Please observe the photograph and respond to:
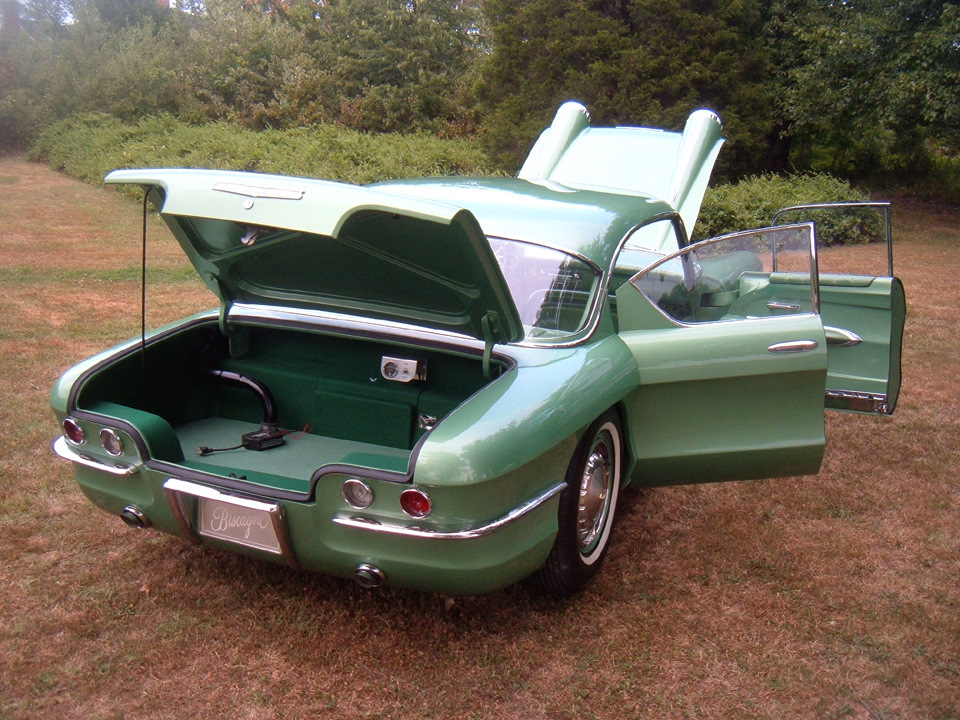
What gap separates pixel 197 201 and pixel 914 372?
5477 mm

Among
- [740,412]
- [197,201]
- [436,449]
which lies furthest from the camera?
[740,412]

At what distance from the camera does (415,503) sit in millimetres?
2578

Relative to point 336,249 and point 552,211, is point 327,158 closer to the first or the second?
point 552,211

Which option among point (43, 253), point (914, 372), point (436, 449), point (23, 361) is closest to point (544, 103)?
point (43, 253)

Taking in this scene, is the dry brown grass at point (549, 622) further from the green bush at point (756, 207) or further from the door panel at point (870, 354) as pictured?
the green bush at point (756, 207)

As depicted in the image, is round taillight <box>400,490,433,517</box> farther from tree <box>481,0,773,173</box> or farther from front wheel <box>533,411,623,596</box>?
tree <box>481,0,773,173</box>

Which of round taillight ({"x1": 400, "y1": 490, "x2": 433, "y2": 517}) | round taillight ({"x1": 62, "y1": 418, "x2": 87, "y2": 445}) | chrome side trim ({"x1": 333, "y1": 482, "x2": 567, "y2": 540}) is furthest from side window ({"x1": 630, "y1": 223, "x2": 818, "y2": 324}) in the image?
round taillight ({"x1": 62, "y1": 418, "x2": 87, "y2": 445})

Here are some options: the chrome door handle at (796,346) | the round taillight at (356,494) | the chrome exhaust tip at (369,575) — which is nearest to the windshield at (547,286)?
the chrome door handle at (796,346)

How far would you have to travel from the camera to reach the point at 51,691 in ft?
8.74

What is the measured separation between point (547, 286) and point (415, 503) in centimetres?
129

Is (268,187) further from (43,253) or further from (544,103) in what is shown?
(544,103)

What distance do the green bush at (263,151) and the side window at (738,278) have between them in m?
10.9

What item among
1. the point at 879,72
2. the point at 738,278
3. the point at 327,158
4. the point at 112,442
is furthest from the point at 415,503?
the point at 879,72

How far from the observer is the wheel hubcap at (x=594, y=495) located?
3244 millimetres
